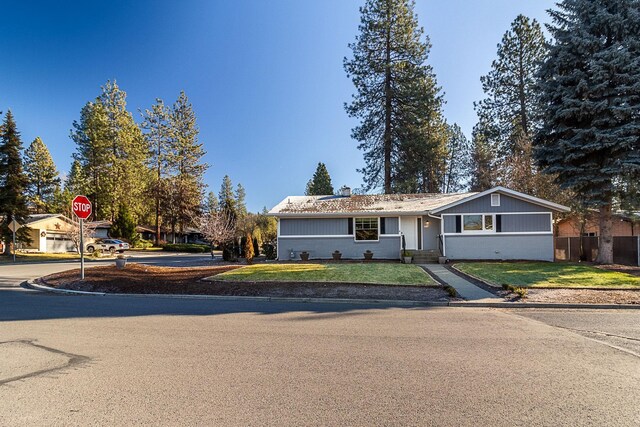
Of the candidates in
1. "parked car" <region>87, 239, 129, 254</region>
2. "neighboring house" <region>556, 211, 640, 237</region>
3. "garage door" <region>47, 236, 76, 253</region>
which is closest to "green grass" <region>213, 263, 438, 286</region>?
"neighboring house" <region>556, 211, 640, 237</region>

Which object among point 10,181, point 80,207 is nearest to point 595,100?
point 80,207

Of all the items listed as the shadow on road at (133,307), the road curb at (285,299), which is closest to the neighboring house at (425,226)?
the road curb at (285,299)

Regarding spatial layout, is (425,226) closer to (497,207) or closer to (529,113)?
(497,207)

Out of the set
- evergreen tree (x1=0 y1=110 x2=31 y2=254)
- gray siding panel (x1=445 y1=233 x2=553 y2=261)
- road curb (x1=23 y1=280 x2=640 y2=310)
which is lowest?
road curb (x1=23 y1=280 x2=640 y2=310)

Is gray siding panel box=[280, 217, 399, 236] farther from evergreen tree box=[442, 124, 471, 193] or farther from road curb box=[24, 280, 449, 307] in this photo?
evergreen tree box=[442, 124, 471, 193]

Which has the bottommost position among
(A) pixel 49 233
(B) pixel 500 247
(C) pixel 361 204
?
(B) pixel 500 247

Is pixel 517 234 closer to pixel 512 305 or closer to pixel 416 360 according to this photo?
pixel 512 305

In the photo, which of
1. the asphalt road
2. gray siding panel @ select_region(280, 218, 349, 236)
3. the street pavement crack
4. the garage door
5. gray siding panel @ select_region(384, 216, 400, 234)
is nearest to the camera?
the asphalt road

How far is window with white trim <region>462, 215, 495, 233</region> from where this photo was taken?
21297 millimetres

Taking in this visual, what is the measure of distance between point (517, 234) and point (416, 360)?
18303mm

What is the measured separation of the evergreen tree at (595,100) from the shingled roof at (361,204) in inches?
219

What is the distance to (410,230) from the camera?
74.9 ft

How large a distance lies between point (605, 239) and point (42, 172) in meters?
63.6

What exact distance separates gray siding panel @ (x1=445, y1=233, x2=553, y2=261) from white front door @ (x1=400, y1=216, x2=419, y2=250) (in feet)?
6.71
